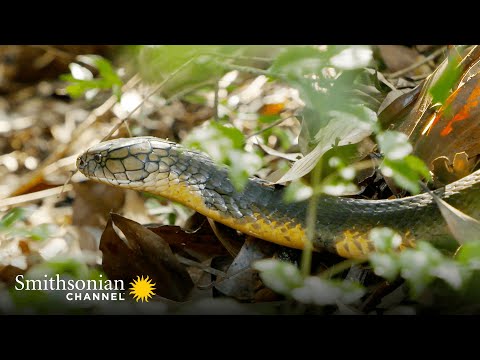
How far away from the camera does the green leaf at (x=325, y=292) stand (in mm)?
1869

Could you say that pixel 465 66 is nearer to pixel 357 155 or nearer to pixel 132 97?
pixel 357 155

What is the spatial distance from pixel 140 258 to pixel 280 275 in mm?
752

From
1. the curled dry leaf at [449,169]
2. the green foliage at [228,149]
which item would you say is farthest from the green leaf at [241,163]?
the curled dry leaf at [449,169]

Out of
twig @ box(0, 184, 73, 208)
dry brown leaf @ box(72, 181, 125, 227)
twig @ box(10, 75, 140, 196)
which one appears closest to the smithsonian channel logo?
dry brown leaf @ box(72, 181, 125, 227)

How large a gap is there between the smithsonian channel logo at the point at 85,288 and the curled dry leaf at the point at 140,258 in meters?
0.18

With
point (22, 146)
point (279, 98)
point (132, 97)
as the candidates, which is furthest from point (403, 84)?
point (22, 146)

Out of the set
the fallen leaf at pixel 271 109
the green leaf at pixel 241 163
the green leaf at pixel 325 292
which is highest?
the fallen leaf at pixel 271 109

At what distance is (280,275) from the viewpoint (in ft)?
6.00

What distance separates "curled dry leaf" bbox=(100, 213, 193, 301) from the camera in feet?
7.88

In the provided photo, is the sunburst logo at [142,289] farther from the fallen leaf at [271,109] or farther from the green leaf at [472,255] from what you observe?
the fallen leaf at [271,109]

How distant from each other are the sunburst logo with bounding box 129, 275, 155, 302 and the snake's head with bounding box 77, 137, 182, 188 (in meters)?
0.44

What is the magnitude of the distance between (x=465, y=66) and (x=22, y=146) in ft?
9.11
